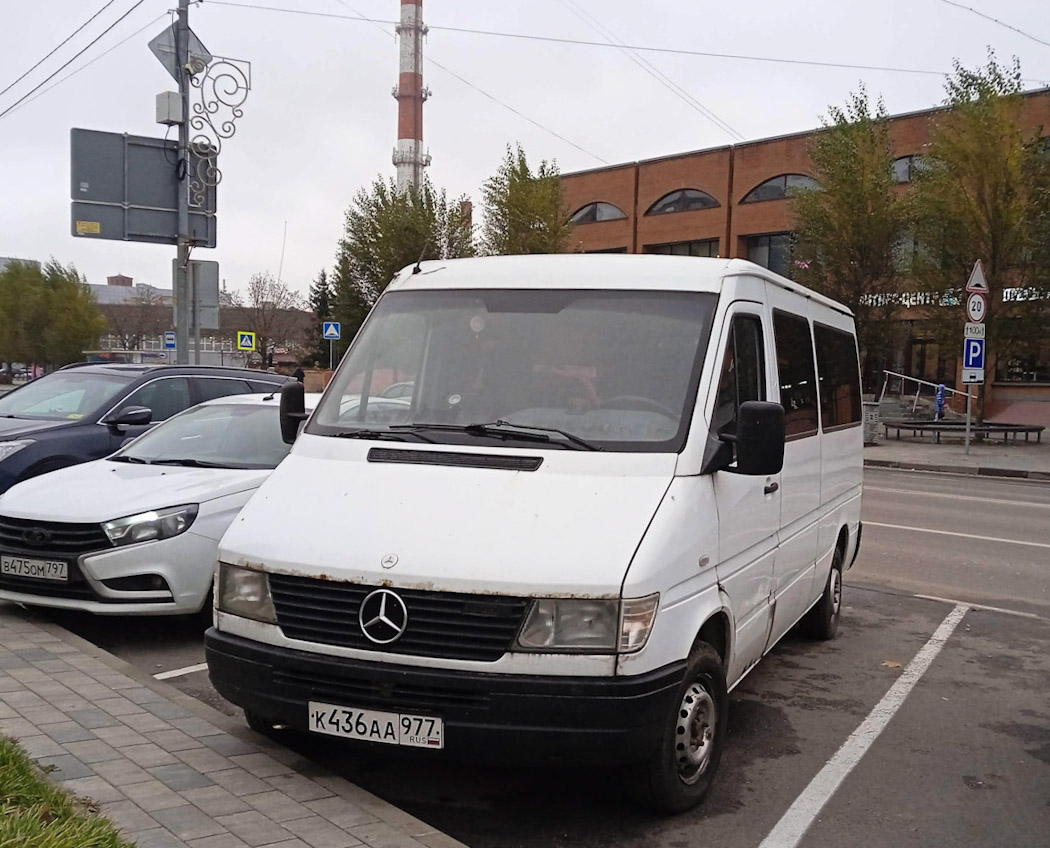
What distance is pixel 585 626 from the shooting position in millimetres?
3645

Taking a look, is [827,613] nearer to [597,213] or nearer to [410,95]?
[597,213]

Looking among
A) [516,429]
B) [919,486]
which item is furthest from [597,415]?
[919,486]

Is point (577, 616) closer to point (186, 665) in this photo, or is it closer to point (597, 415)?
point (597, 415)

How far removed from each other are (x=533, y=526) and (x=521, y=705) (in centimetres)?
64

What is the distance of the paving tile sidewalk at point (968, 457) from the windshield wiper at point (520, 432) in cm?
1818

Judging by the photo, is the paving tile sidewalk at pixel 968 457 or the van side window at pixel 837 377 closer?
the van side window at pixel 837 377

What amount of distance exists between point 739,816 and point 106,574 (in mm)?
3970

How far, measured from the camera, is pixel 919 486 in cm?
1711

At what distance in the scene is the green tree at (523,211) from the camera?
128 ft

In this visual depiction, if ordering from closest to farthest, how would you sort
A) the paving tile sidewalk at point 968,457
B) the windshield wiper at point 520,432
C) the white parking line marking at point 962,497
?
the windshield wiper at point 520,432 → the white parking line marking at point 962,497 → the paving tile sidewalk at point 968,457

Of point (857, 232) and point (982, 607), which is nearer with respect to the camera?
point (982, 607)

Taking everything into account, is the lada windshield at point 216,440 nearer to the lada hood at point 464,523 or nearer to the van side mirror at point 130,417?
the van side mirror at point 130,417

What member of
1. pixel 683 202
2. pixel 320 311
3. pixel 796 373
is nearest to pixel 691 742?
pixel 796 373

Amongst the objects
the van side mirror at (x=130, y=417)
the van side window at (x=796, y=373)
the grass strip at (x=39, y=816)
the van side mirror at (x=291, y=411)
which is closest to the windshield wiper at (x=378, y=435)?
the van side mirror at (x=291, y=411)
